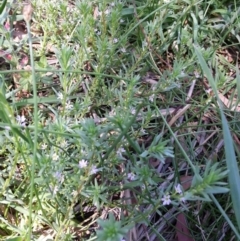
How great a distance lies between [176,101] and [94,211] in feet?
1.64

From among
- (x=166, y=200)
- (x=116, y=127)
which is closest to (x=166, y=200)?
(x=166, y=200)

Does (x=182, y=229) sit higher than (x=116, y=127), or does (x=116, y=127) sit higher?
(x=116, y=127)

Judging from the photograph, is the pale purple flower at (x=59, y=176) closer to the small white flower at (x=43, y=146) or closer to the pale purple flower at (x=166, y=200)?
the small white flower at (x=43, y=146)

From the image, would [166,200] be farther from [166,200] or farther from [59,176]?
[59,176]

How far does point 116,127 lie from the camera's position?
0.96m

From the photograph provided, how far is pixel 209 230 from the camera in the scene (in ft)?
3.96

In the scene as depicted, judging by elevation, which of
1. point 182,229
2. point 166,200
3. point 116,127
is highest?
point 116,127

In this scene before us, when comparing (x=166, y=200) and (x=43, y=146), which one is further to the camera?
(x=43, y=146)

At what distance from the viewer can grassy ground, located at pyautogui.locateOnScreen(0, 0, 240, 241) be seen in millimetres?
945

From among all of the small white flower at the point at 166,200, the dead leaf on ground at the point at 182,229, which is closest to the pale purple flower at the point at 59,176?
the small white flower at the point at 166,200

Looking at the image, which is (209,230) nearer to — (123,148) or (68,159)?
(123,148)

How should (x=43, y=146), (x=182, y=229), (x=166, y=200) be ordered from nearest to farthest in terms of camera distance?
(x=166, y=200), (x=43, y=146), (x=182, y=229)

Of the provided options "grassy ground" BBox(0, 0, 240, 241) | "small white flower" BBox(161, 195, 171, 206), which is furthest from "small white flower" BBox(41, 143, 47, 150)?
"small white flower" BBox(161, 195, 171, 206)

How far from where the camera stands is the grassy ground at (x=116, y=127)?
0.94 metres
